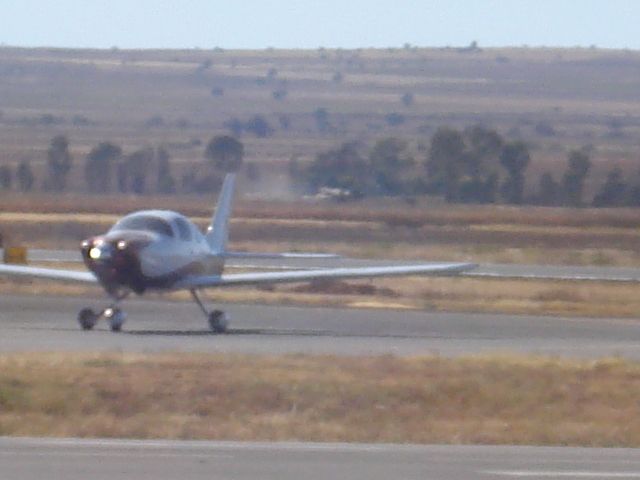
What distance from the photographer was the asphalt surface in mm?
46812

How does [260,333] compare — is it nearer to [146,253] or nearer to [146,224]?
[146,253]

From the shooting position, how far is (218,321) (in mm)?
28719

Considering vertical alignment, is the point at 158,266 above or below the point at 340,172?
above

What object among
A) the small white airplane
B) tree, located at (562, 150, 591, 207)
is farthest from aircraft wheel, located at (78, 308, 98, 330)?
tree, located at (562, 150, 591, 207)

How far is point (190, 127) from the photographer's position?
157m

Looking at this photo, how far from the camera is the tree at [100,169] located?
94.9 metres

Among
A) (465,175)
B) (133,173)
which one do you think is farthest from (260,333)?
(465,175)

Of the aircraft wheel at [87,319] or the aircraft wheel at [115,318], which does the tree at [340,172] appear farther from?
the aircraft wheel at [115,318]

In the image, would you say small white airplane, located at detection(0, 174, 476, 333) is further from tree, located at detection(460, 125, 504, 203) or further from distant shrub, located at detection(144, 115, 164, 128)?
distant shrub, located at detection(144, 115, 164, 128)

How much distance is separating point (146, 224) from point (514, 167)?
245 feet

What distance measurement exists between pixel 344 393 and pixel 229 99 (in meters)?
169

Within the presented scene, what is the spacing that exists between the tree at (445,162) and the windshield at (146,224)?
6890 cm

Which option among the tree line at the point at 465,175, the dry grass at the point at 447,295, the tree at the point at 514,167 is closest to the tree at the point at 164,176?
the tree line at the point at 465,175

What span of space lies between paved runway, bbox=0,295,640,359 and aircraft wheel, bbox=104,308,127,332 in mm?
179
